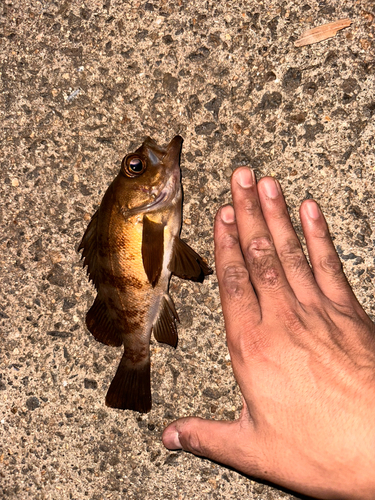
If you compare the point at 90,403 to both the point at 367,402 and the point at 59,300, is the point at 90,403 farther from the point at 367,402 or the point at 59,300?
the point at 367,402

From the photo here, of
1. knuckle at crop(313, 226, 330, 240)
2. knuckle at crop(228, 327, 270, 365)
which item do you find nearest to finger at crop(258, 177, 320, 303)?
knuckle at crop(313, 226, 330, 240)

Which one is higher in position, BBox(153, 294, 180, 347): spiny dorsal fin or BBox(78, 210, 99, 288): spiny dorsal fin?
BBox(78, 210, 99, 288): spiny dorsal fin

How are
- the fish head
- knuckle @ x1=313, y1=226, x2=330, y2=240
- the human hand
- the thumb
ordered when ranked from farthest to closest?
knuckle @ x1=313, y1=226, x2=330, y2=240, the fish head, the thumb, the human hand

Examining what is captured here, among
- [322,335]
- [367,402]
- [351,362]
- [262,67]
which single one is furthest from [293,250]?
[262,67]

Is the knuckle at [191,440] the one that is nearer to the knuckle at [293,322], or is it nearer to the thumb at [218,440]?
the thumb at [218,440]

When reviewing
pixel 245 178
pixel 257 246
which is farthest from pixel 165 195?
pixel 257 246

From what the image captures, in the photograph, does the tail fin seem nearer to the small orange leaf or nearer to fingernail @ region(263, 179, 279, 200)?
fingernail @ region(263, 179, 279, 200)
